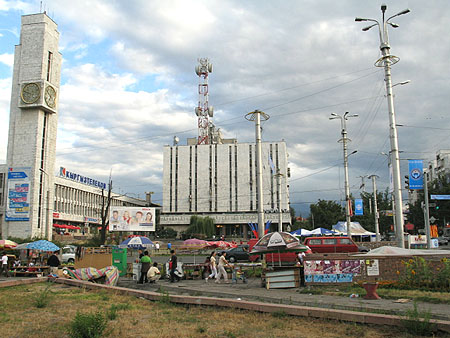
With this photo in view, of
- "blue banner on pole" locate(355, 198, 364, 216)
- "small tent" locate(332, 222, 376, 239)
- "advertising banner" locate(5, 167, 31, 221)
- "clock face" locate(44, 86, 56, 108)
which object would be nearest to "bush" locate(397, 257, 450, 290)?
"blue banner on pole" locate(355, 198, 364, 216)

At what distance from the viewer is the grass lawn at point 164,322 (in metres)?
8.22

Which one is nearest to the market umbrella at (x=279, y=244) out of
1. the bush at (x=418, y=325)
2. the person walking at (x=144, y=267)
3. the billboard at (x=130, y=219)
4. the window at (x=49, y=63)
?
the person walking at (x=144, y=267)

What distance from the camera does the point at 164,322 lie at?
9375 mm

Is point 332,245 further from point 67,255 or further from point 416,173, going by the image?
point 67,255

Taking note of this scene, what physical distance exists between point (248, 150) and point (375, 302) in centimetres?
8830

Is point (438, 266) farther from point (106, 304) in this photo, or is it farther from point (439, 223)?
point (439, 223)

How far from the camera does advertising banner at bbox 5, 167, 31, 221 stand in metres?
57.8

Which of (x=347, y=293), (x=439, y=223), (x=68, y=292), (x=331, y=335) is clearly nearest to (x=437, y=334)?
(x=331, y=335)

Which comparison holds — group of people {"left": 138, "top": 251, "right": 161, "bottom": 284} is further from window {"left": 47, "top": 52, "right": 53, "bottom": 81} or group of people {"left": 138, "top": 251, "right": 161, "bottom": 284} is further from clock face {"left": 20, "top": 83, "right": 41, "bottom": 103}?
window {"left": 47, "top": 52, "right": 53, "bottom": 81}

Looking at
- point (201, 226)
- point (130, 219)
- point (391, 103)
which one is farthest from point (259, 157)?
point (201, 226)

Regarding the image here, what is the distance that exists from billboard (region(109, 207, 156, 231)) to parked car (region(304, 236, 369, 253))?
1512 inches

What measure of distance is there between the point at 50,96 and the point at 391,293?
198 ft

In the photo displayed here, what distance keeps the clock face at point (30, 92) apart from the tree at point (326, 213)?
4891 cm

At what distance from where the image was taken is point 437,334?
24.8ft
